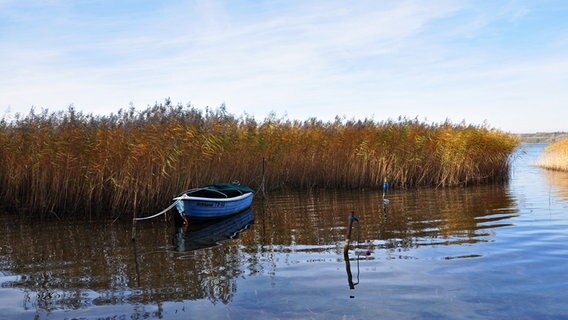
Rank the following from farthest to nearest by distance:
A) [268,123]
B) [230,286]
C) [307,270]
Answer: [268,123] < [307,270] < [230,286]

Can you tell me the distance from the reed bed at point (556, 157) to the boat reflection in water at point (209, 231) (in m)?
23.6

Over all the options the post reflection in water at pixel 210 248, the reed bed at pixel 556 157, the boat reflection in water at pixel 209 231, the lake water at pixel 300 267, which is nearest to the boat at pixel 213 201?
the boat reflection in water at pixel 209 231

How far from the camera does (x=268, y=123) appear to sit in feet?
84.0

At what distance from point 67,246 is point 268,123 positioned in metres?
14.4

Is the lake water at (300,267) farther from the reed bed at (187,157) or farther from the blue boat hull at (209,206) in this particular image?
the reed bed at (187,157)

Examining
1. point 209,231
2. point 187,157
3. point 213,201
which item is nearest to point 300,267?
point 209,231

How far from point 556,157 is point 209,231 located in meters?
27.9

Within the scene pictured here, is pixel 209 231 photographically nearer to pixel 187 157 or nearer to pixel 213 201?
pixel 213 201

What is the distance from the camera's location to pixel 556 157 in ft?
113

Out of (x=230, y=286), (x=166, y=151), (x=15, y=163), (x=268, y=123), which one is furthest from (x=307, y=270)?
(x=268, y=123)

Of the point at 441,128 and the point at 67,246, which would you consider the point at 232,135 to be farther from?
the point at 441,128

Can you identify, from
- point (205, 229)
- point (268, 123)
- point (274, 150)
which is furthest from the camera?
point (268, 123)

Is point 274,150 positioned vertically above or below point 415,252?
above

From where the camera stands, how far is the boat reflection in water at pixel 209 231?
1269cm
